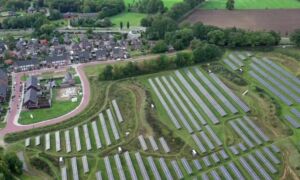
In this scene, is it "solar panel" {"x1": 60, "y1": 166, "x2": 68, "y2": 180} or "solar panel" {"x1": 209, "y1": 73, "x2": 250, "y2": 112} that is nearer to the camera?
"solar panel" {"x1": 60, "y1": 166, "x2": 68, "y2": 180}

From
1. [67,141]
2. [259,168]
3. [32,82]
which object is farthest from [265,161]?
[32,82]

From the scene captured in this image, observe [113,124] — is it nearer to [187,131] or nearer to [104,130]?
[104,130]

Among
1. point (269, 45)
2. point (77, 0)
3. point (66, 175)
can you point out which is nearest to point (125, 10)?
point (77, 0)

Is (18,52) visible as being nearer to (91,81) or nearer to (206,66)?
(91,81)

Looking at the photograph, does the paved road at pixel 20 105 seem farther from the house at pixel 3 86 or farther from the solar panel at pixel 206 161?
the solar panel at pixel 206 161

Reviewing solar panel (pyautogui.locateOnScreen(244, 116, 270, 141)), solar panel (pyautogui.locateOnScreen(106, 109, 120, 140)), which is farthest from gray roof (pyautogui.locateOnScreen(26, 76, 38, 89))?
solar panel (pyautogui.locateOnScreen(244, 116, 270, 141))

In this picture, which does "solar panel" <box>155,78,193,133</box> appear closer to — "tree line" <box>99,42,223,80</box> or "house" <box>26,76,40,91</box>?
"tree line" <box>99,42,223,80</box>
